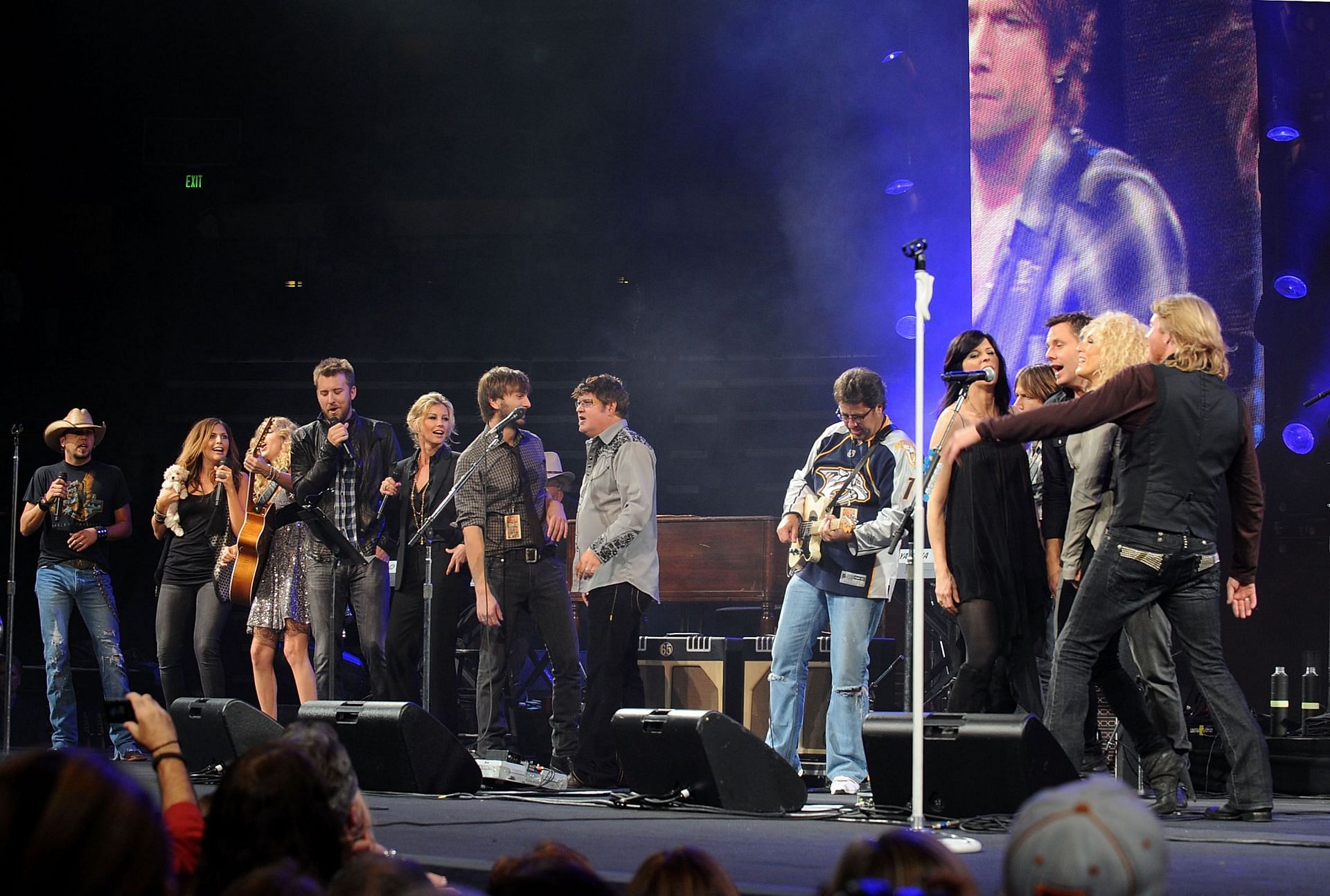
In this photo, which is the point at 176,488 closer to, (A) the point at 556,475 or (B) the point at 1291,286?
(A) the point at 556,475

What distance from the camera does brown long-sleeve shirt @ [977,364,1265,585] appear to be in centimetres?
470

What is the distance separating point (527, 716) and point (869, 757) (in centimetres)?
500

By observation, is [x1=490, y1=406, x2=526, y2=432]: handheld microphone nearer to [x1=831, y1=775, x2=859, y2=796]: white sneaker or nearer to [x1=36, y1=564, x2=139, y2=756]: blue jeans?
[x1=831, y1=775, x2=859, y2=796]: white sneaker

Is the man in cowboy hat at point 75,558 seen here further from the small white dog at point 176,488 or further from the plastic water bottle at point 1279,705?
the plastic water bottle at point 1279,705

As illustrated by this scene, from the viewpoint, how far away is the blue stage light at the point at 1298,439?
9.42 m

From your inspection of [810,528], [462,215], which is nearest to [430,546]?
[810,528]

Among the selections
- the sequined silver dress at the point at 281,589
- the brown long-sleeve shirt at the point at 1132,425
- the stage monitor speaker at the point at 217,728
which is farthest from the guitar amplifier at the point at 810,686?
the brown long-sleeve shirt at the point at 1132,425

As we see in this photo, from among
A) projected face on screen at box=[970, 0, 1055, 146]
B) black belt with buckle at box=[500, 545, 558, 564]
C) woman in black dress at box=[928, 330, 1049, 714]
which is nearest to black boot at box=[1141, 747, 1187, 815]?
woman in black dress at box=[928, 330, 1049, 714]

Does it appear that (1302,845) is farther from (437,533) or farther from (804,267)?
(804,267)

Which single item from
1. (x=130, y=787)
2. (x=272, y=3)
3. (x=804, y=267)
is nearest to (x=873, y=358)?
(x=804, y=267)

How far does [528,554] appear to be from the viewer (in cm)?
700

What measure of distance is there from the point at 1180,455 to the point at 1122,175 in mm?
4787

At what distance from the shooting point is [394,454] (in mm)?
7930

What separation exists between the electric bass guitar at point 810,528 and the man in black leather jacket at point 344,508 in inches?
94.4
